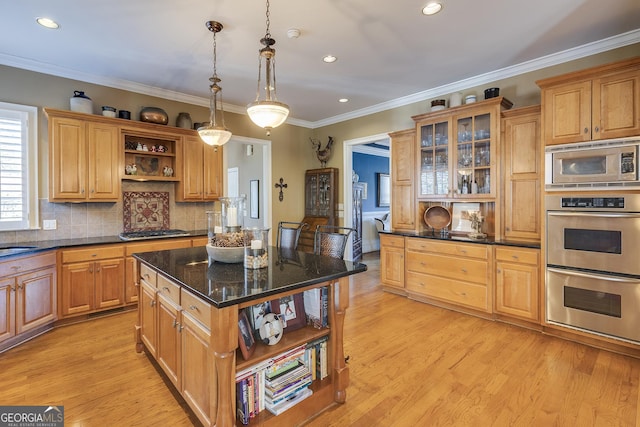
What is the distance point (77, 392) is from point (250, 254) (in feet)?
5.22

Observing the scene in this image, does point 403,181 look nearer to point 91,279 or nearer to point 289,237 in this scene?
point 289,237

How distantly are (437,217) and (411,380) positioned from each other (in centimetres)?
253

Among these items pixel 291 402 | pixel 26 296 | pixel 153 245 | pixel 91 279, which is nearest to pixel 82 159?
pixel 153 245

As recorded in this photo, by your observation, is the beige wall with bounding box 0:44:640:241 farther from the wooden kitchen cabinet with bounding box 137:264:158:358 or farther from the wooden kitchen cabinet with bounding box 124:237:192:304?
the wooden kitchen cabinet with bounding box 137:264:158:358

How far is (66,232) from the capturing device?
3.78 metres

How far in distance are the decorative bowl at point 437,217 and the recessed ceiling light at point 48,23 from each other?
4.49 metres

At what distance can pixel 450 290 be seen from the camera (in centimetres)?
380

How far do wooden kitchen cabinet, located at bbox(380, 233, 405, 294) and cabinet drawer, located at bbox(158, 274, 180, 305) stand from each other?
309 centimetres

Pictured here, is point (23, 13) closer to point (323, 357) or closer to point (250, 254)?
point (250, 254)

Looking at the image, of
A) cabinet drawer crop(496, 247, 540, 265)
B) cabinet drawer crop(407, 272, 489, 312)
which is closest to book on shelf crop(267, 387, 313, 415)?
cabinet drawer crop(407, 272, 489, 312)

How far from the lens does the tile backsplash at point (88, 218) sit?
362 centimetres

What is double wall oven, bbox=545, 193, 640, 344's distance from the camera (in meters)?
2.64

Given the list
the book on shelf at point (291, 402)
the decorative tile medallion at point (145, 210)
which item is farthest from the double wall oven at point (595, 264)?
the decorative tile medallion at point (145, 210)

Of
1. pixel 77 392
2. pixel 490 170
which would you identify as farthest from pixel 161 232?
pixel 490 170
